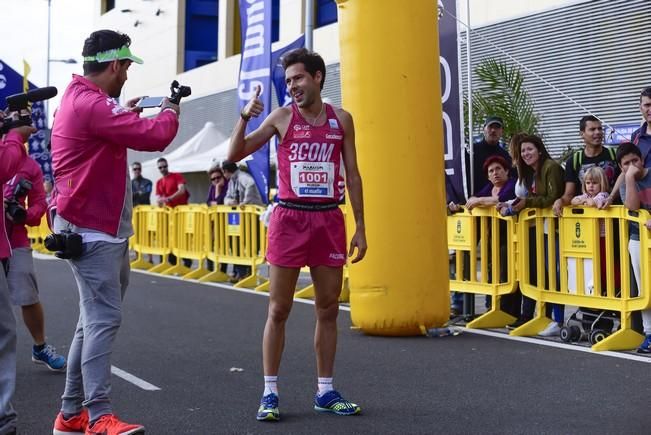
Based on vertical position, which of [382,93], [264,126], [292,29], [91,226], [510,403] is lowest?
[510,403]

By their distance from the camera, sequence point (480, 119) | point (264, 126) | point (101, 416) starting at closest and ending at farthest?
point (101, 416)
point (264, 126)
point (480, 119)

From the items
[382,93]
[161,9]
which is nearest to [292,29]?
[161,9]

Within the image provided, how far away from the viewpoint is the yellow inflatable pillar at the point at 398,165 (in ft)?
29.3

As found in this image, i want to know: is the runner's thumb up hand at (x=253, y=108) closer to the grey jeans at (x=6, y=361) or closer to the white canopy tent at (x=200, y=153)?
the grey jeans at (x=6, y=361)

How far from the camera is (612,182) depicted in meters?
8.94

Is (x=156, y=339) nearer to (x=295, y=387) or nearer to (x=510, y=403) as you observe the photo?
(x=295, y=387)

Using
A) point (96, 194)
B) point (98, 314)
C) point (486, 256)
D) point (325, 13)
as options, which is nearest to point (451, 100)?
point (486, 256)

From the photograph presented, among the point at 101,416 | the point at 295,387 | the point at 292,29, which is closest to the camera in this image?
the point at 101,416

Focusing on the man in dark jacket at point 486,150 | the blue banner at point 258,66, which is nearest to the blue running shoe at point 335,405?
the man in dark jacket at point 486,150

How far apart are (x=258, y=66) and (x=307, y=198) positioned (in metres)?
9.77

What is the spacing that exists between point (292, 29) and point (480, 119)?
14395mm

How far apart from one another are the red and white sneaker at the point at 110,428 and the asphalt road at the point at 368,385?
0.59 m

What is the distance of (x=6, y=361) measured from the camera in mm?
5023

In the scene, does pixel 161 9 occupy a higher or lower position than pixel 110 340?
higher
